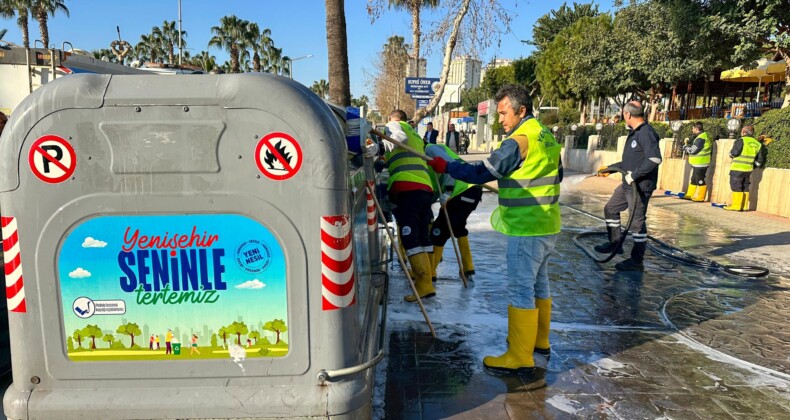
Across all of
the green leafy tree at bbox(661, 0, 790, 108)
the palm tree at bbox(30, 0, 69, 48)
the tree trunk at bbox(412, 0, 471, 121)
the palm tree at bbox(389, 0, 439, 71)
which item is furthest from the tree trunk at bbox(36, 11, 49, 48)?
the green leafy tree at bbox(661, 0, 790, 108)

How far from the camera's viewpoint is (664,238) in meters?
8.88

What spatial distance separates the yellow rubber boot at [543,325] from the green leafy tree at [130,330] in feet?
9.23

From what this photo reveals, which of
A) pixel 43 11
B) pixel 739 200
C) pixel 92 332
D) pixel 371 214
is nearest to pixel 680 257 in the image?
pixel 371 214

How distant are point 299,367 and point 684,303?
457 centimetres

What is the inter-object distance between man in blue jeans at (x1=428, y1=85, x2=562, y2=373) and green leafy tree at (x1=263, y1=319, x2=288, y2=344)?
6.26ft

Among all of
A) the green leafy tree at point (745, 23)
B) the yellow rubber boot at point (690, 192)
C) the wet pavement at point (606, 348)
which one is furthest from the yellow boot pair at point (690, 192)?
the wet pavement at point (606, 348)

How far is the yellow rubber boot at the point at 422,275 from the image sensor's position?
523cm

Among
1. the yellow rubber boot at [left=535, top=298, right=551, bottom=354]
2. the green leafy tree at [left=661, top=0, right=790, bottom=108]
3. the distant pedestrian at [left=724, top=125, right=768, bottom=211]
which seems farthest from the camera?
the green leafy tree at [left=661, top=0, right=790, bottom=108]

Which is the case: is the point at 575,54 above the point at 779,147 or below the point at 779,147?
above

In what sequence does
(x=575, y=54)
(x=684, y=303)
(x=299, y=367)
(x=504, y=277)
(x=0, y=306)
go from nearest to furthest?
(x=299, y=367) < (x=0, y=306) < (x=684, y=303) < (x=504, y=277) < (x=575, y=54)

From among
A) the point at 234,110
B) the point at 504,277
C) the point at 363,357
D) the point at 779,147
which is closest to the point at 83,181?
the point at 234,110

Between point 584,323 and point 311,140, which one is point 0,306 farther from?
point 584,323

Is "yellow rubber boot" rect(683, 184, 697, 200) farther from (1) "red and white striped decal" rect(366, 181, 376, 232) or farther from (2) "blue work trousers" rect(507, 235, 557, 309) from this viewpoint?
(1) "red and white striped decal" rect(366, 181, 376, 232)

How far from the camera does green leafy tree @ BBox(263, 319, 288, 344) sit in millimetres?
2422
